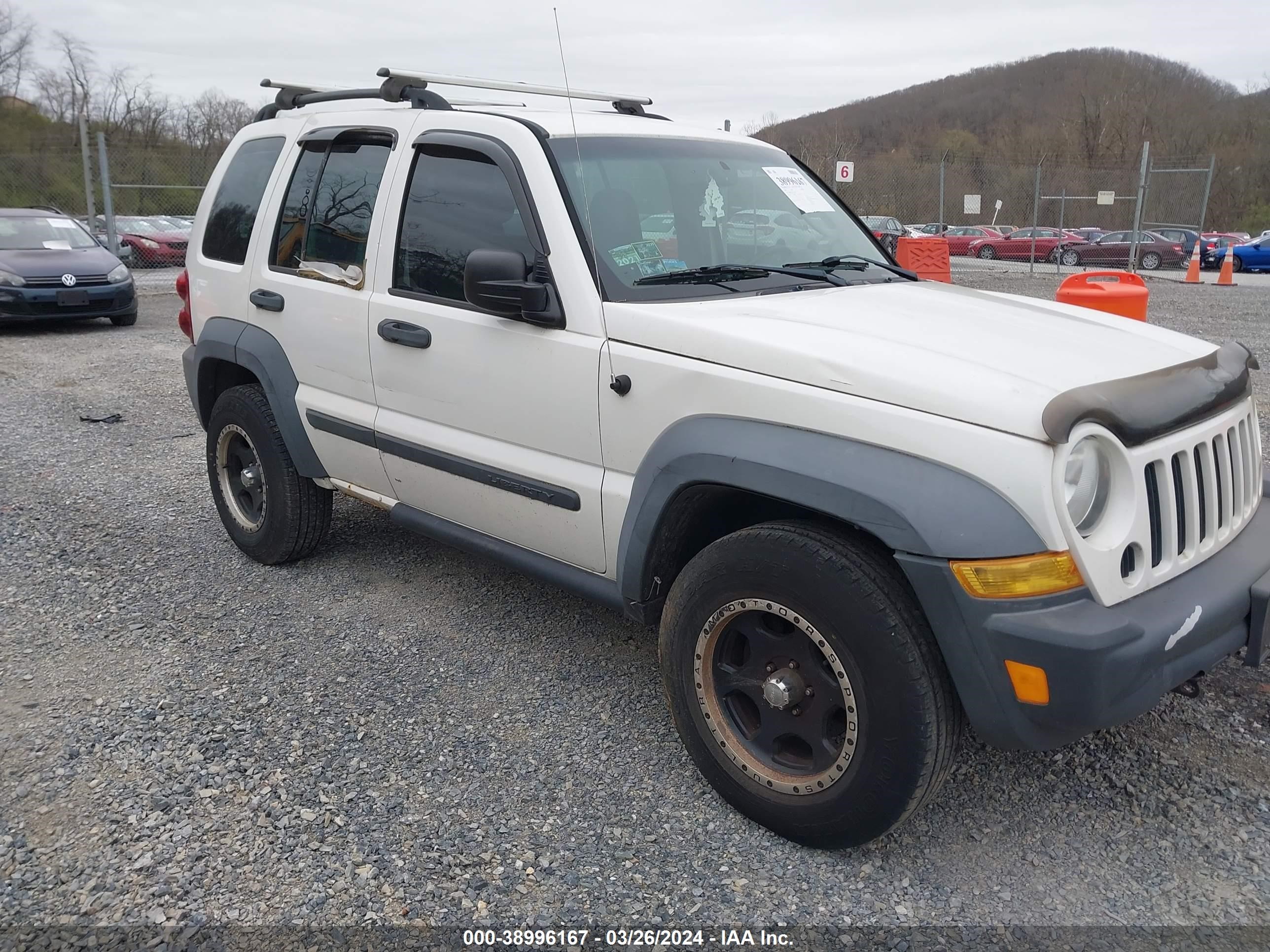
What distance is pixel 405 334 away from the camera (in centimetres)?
356

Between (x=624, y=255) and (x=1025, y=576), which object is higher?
(x=624, y=255)

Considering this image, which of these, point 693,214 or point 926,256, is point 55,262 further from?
point 693,214

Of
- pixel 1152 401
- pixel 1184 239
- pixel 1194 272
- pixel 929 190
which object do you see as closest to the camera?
pixel 1152 401

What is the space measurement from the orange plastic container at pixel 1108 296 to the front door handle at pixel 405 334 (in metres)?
3.62

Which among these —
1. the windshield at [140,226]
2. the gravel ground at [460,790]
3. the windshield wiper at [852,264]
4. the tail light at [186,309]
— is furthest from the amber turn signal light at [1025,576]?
the windshield at [140,226]

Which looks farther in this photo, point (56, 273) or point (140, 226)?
point (140, 226)

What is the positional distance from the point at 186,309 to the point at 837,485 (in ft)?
12.9

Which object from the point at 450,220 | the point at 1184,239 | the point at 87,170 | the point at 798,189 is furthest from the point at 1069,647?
the point at 1184,239

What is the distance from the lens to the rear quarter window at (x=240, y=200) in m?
4.44

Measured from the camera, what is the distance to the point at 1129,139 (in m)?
57.8

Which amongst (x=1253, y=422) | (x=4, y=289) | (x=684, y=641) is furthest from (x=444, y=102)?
(x=4, y=289)

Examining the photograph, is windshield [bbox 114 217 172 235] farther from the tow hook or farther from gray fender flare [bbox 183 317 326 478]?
the tow hook

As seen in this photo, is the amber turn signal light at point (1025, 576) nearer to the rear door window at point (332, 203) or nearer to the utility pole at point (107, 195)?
the rear door window at point (332, 203)

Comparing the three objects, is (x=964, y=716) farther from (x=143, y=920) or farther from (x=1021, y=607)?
(x=143, y=920)
